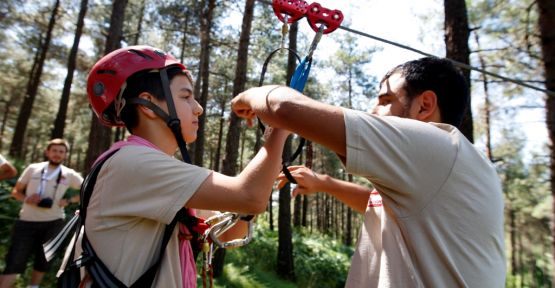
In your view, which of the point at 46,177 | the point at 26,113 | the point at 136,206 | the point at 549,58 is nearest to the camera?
the point at 136,206

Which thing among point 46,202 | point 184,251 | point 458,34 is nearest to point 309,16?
Answer: point 184,251

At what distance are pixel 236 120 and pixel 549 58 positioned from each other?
217 inches

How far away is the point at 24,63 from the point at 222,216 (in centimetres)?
2368

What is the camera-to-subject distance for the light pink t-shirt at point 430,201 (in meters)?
1.32

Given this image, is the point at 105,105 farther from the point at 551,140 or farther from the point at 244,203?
the point at 551,140

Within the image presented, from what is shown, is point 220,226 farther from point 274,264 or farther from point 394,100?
point 274,264

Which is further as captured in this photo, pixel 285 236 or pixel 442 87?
pixel 285 236

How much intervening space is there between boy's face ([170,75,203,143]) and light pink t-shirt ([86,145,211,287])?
0.35 meters

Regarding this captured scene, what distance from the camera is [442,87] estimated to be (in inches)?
71.5

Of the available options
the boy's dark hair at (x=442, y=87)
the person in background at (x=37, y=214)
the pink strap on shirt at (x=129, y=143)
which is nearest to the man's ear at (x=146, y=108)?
the pink strap on shirt at (x=129, y=143)

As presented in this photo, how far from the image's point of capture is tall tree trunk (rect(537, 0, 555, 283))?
183 inches

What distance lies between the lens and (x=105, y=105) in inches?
79.7

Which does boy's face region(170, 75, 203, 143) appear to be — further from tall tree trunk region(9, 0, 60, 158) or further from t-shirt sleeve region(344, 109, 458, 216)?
tall tree trunk region(9, 0, 60, 158)

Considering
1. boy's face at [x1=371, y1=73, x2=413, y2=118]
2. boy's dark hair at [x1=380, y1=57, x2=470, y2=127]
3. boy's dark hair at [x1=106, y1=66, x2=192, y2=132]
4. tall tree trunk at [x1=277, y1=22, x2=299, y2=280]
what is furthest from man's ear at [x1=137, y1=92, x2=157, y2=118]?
tall tree trunk at [x1=277, y1=22, x2=299, y2=280]
